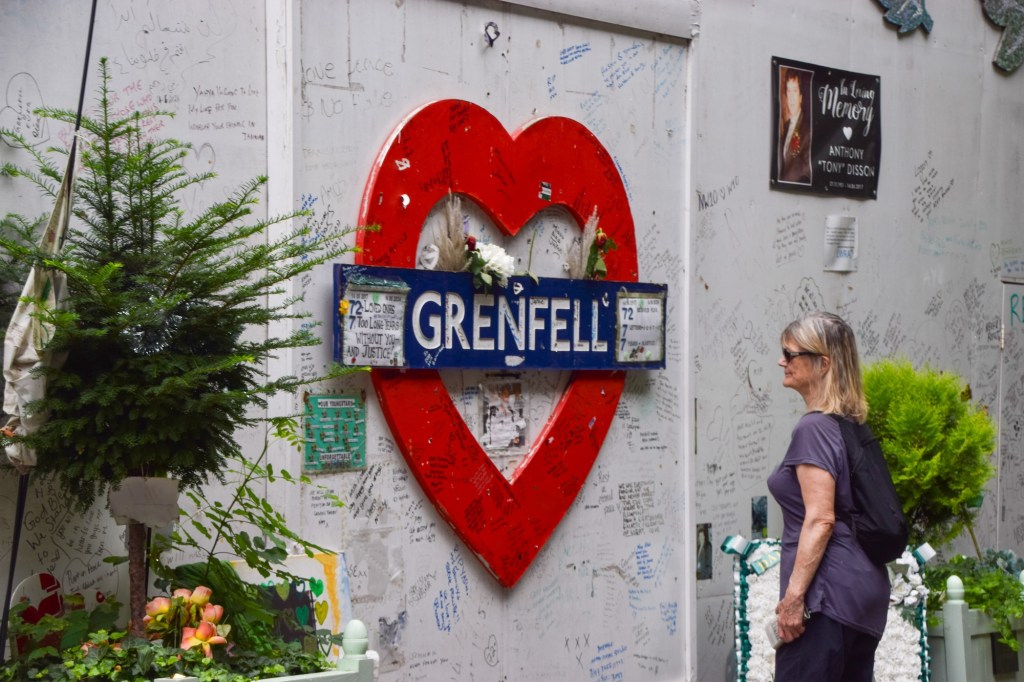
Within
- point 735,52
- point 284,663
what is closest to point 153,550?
point 284,663

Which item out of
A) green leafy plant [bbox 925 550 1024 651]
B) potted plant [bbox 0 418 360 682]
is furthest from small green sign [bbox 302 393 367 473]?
green leafy plant [bbox 925 550 1024 651]

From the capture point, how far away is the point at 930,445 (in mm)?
5664

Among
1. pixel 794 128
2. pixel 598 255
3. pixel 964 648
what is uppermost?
pixel 794 128

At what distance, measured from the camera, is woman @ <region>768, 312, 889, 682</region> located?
4102mm

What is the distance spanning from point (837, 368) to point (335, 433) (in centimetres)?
179

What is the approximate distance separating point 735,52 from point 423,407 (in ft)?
8.74

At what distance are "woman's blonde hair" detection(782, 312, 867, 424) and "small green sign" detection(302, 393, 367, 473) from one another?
1.63m

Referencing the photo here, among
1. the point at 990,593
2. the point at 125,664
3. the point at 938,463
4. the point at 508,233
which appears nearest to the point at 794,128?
the point at 938,463

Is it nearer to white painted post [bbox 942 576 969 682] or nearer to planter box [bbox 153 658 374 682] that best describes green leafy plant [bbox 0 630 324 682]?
planter box [bbox 153 658 374 682]

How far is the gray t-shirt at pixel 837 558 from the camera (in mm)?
4102

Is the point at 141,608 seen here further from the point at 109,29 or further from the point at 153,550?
the point at 109,29

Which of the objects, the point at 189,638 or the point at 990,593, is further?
the point at 990,593

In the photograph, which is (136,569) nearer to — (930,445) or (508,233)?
(508,233)

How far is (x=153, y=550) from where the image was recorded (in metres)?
3.61
